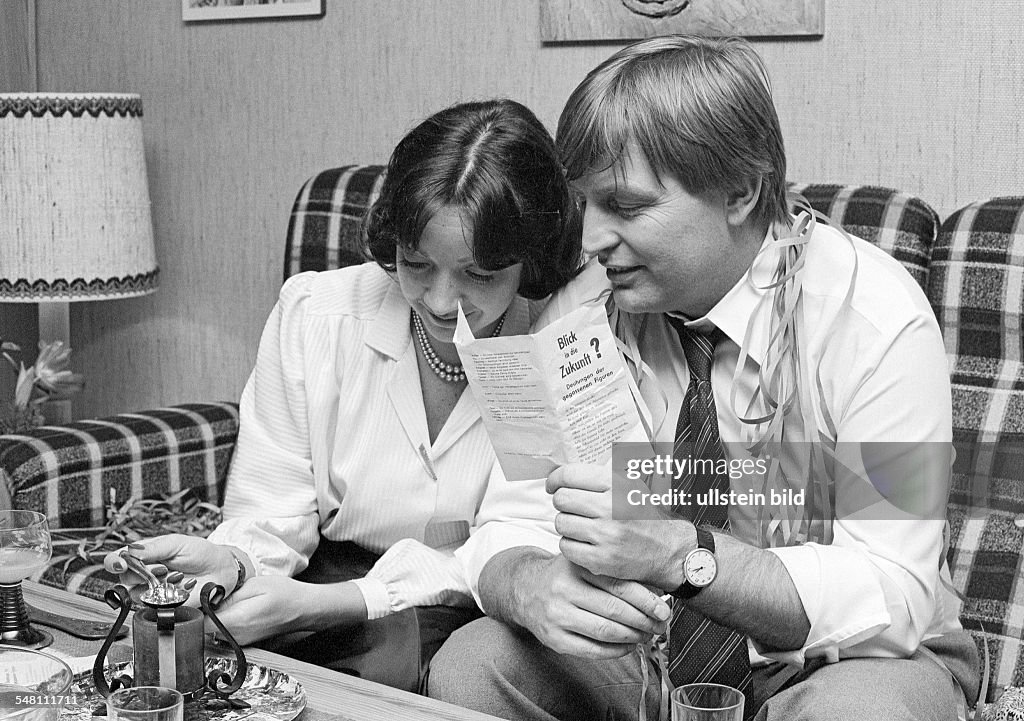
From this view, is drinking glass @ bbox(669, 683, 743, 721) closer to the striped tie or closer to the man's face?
the striped tie

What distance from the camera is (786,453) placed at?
1475mm

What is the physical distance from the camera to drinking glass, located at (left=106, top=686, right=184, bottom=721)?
1.03m

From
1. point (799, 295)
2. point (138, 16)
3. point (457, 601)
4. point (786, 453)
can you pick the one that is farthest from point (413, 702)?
point (138, 16)

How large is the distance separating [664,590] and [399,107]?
1514mm

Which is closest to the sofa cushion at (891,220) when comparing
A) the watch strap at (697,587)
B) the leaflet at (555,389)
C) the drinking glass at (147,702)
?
the watch strap at (697,587)

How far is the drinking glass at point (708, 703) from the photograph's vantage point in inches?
40.1

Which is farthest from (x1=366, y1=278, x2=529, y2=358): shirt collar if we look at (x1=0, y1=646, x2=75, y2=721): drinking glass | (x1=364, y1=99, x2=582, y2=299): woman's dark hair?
(x1=0, y1=646, x2=75, y2=721): drinking glass

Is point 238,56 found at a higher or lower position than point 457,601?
higher

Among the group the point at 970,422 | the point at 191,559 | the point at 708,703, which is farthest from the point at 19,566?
the point at 970,422

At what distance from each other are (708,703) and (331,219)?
1455 mm

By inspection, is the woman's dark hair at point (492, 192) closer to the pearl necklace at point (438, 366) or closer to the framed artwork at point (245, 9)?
the pearl necklace at point (438, 366)

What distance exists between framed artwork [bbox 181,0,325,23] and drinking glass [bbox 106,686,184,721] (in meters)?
1.86

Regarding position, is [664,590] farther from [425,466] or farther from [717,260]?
[425,466]

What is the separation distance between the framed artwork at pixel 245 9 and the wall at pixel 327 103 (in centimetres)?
3
